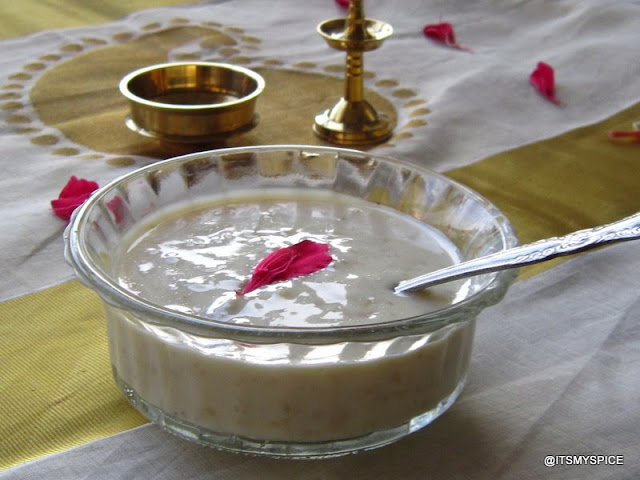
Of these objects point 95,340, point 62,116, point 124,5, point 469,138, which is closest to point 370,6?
point 124,5

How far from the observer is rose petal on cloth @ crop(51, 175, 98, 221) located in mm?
921

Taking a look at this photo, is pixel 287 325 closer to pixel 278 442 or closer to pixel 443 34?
pixel 278 442

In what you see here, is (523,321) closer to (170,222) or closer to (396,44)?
(170,222)

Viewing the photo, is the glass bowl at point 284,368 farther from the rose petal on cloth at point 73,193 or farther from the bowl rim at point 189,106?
the bowl rim at point 189,106

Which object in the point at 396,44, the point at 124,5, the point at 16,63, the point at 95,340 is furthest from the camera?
the point at 124,5

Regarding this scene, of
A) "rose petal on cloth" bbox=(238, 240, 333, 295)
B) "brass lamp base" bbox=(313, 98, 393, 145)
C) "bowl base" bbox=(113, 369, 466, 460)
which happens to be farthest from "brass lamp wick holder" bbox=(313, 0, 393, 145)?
"bowl base" bbox=(113, 369, 466, 460)

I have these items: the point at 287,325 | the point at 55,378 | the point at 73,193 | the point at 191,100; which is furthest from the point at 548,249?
the point at 191,100

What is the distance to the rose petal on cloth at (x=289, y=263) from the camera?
0.65 m

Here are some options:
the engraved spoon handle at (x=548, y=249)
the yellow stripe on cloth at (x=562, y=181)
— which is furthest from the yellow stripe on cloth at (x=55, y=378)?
the yellow stripe on cloth at (x=562, y=181)

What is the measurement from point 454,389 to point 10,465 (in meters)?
0.31

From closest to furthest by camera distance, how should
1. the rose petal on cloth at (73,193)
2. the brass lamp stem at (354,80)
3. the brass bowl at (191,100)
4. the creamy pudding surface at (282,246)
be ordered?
the creamy pudding surface at (282,246) < the rose petal on cloth at (73,193) < the brass bowl at (191,100) < the brass lamp stem at (354,80)

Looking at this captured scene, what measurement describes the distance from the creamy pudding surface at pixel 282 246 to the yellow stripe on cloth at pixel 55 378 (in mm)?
84

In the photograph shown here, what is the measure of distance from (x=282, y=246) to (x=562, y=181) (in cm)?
45

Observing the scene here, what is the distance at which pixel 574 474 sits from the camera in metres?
0.59
